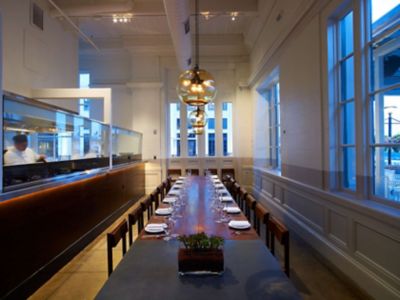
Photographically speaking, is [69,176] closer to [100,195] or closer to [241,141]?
[100,195]

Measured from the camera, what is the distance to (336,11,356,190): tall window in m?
3.11

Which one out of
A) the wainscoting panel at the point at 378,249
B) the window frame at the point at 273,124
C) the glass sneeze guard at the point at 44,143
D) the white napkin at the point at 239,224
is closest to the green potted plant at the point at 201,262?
the white napkin at the point at 239,224

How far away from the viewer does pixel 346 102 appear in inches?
125

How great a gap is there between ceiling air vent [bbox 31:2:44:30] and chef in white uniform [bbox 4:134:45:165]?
3.72 metres

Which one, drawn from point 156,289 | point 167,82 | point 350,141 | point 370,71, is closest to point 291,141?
point 350,141

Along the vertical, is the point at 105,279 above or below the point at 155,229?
below

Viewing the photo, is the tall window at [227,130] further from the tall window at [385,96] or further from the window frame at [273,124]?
the tall window at [385,96]

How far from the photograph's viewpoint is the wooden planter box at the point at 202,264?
1.41 m

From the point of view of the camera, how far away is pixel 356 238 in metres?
2.72

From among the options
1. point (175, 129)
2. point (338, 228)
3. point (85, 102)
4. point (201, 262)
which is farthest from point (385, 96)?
point (85, 102)

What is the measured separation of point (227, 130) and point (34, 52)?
5.59 meters

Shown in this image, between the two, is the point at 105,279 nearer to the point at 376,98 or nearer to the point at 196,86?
the point at 196,86

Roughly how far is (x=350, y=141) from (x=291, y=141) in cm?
144

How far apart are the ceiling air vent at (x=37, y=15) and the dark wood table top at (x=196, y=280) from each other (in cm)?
557
